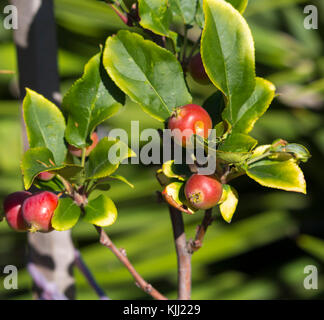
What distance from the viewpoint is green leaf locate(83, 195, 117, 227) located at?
445 mm

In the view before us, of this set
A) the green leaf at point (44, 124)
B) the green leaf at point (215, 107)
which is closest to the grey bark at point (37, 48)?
the green leaf at point (44, 124)

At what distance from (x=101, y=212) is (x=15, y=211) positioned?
102 mm

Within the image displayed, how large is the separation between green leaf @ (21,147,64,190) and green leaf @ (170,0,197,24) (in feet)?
0.65

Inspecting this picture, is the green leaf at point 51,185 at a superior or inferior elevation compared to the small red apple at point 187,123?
inferior

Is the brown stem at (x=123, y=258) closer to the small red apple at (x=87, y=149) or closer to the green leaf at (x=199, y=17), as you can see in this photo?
the small red apple at (x=87, y=149)

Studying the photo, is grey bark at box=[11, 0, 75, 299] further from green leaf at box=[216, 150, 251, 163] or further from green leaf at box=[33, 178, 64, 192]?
Answer: green leaf at box=[216, 150, 251, 163]

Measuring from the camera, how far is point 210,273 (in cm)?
133

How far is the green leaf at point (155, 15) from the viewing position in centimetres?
45

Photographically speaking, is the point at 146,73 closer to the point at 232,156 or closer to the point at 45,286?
the point at 232,156

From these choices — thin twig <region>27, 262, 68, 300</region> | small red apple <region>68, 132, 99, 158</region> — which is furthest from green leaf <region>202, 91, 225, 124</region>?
thin twig <region>27, 262, 68, 300</region>

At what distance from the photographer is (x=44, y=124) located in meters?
0.49

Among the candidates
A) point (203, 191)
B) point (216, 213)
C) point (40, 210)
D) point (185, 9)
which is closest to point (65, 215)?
point (40, 210)

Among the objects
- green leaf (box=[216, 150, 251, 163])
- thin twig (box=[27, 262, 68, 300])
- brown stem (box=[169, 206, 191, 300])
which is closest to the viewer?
green leaf (box=[216, 150, 251, 163])
